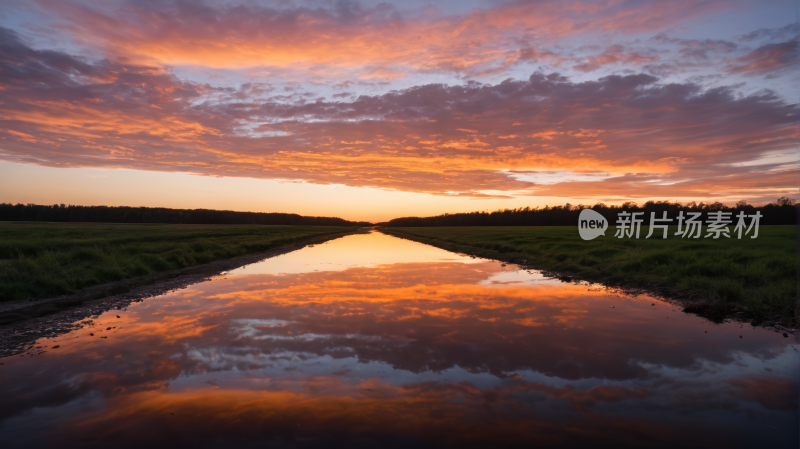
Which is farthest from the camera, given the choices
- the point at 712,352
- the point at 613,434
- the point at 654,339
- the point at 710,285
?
the point at 710,285

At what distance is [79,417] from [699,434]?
8234 mm

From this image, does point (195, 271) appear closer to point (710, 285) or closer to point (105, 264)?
point (105, 264)

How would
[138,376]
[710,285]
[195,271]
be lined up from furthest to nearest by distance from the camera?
[195,271] → [710,285] → [138,376]

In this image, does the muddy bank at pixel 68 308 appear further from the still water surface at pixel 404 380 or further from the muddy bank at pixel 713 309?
the muddy bank at pixel 713 309

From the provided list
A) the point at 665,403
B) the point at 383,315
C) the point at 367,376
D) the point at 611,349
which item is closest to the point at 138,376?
the point at 367,376

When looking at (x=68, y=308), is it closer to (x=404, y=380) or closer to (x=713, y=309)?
(x=404, y=380)

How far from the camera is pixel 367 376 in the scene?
6.86 metres
